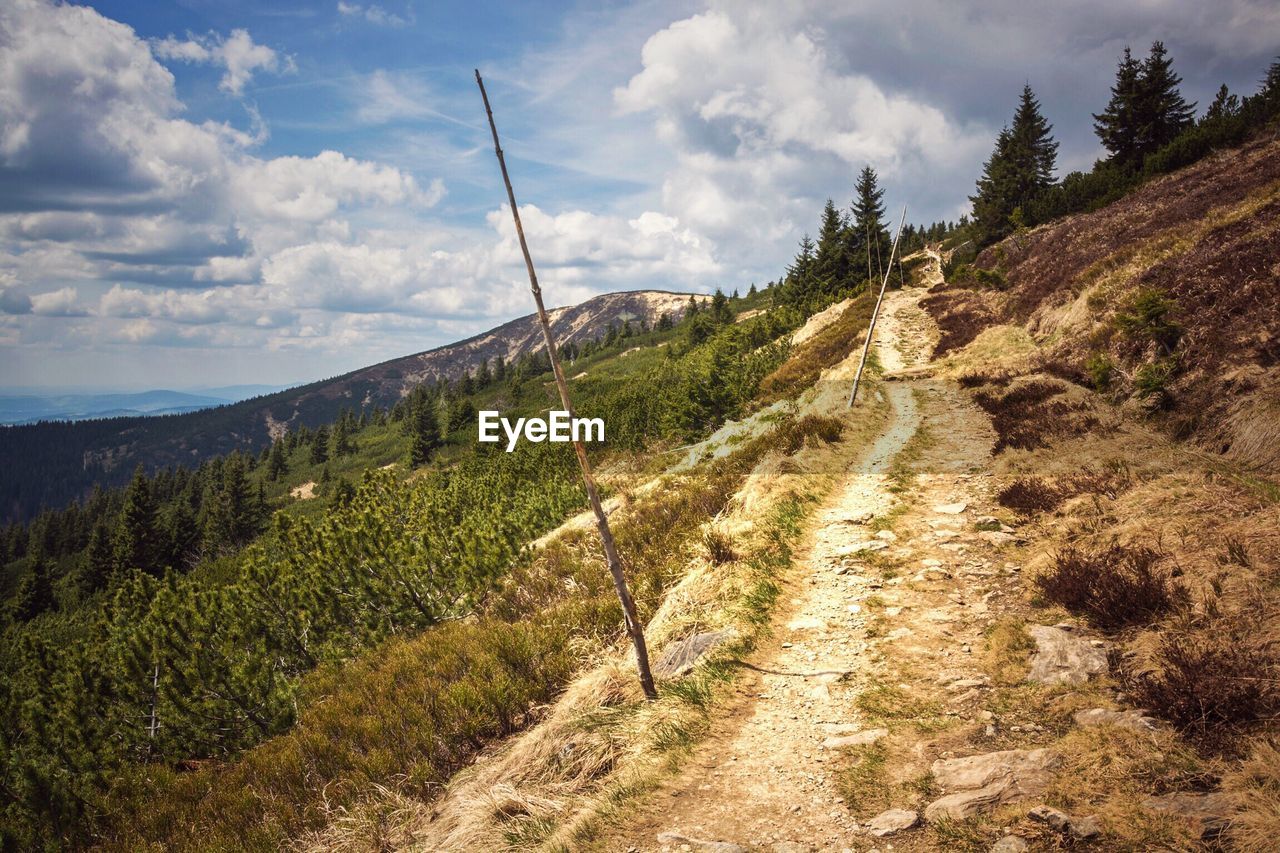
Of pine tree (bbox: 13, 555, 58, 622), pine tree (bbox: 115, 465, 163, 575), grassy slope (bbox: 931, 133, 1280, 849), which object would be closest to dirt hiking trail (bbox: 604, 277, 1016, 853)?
grassy slope (bbox: 931, 133, 1280, 849)

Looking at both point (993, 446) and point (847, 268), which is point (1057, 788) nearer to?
point (993, 446)

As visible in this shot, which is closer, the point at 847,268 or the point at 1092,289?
the point at 1092,289

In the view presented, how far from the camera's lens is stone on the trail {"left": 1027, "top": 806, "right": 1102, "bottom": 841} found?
2.82m

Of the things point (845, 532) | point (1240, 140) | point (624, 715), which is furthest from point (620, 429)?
point (1240, 140)

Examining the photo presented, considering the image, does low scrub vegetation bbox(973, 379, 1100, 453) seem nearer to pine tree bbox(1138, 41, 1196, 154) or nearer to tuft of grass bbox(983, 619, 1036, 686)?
tuft of grass bbox(983, 619, 1036, 686)

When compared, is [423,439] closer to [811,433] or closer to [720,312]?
[720,312]

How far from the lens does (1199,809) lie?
2.72 meters

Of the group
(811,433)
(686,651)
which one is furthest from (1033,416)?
(686,651)

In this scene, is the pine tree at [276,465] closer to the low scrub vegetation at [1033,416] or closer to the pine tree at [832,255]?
the pine tree at [832,255]

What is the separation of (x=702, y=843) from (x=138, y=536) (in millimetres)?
77028

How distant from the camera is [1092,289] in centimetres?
1806

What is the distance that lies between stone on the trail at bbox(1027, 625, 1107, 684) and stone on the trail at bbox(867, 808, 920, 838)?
187cm

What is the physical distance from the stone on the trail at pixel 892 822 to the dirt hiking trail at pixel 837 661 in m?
0.09

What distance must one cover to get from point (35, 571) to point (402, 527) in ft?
247
